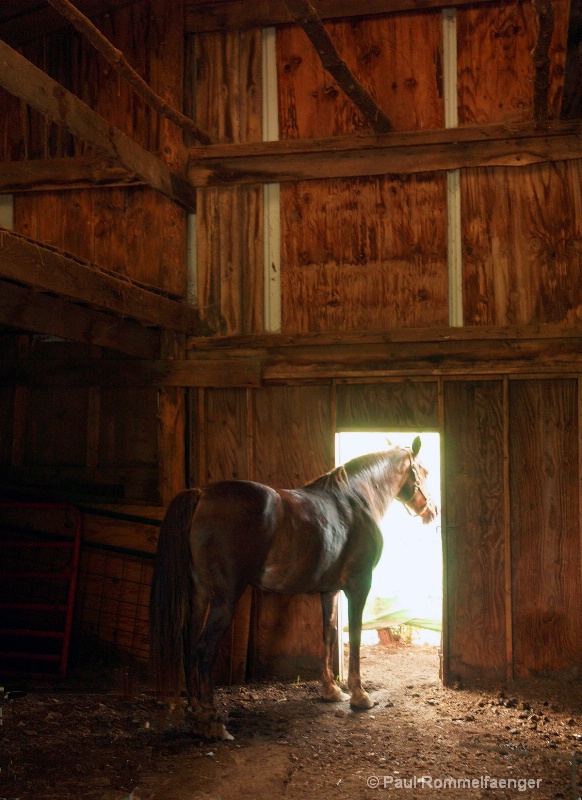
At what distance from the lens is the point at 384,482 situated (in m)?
6.05

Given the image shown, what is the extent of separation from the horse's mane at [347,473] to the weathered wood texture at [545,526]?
3.61ft

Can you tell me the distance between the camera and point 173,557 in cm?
461

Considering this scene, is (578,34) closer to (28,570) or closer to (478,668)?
(478,668)

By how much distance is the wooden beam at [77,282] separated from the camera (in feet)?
12.6

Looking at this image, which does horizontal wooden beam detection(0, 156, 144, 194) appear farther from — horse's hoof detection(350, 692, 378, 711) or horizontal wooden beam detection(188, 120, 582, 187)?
horse's hoof detection(350, 692, 378, 711)

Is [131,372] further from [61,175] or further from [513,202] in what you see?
[513,202]

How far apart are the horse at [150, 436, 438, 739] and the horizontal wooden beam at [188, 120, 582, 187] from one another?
105 inches

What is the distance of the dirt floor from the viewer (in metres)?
3.81

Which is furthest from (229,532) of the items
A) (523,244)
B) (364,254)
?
(523,244)

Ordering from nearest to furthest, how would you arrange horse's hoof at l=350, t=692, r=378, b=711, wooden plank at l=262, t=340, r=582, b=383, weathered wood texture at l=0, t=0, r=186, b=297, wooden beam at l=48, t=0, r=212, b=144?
wooden beam at l=48, t=0, r=212, b=144, horse's hoof at l=350, t=692, r=378, b=711, wooden plank at l=262, t=340, r=582, b=383, weathered wood texture at l=0, t=0, r=186, b=297

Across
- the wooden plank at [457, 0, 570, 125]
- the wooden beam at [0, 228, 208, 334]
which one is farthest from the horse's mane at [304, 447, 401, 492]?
the wooden plank at [457, 0, 570, 125]

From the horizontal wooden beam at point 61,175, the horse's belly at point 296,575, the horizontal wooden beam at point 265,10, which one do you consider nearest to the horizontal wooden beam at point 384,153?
the horizontal wooden beam at point 61,175

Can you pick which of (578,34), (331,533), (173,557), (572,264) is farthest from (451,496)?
(578,34)

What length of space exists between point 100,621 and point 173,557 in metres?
1.99
